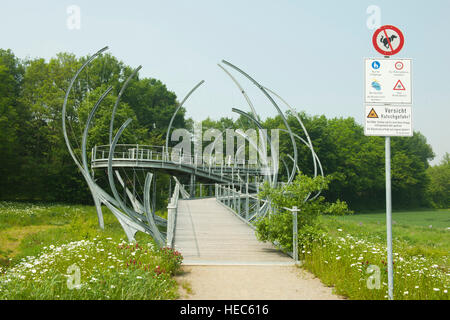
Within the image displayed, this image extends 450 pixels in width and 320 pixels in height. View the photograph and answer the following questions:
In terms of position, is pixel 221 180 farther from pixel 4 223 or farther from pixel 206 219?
pixel 206 219

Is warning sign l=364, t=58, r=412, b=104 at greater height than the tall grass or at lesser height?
greater

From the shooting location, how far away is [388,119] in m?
5.57

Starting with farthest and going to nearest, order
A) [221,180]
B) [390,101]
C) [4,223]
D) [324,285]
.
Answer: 1. [221,180]
2. [4,223]
3. [324,285]
4. [390,101]

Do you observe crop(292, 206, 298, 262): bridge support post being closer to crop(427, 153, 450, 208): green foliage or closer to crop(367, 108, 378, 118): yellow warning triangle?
crop(367, 108, 378, 118): yellow warning triangle

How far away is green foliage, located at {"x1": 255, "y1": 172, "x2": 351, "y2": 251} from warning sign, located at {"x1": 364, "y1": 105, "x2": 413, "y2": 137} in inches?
148

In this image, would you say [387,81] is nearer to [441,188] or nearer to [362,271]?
[362,271]

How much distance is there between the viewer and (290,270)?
7637 mm

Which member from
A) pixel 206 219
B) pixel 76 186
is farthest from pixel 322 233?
pixel 76 186

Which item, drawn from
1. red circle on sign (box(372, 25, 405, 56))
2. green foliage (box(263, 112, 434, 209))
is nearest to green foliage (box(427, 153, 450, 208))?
green foliage (box(263, 112, 434, 209))

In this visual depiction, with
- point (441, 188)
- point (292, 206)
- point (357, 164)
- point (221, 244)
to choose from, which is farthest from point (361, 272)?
point (441, 188)

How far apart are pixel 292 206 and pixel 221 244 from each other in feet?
7.14

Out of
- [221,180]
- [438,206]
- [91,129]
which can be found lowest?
[438,206]

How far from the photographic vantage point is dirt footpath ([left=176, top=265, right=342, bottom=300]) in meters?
5.95

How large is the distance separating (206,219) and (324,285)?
8.71m
